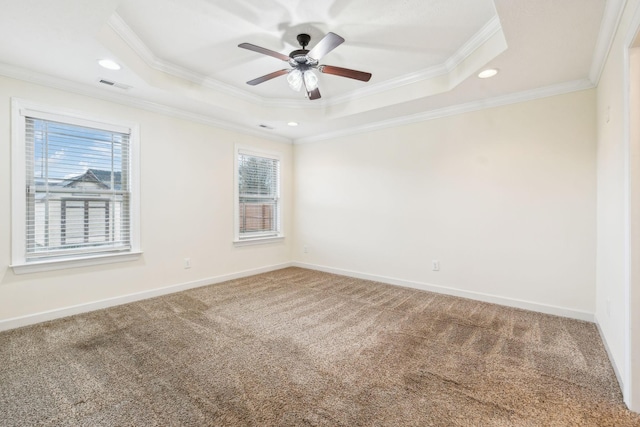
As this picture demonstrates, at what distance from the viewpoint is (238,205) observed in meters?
4.71

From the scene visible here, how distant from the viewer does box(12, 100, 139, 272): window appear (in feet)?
9.26

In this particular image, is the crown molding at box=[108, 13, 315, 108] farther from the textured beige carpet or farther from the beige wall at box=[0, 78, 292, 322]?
the textured beige carpet

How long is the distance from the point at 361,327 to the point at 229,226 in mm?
2710

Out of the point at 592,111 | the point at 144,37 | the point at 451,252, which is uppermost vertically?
the point at 144,37

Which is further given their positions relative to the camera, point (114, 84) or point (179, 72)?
point (179, 72)

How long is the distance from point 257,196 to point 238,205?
0.46 m

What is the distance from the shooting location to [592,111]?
292cm

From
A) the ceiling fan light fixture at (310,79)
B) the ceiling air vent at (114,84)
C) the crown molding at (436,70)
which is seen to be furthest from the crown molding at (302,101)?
the ceiling fan light fixture at (310,79)

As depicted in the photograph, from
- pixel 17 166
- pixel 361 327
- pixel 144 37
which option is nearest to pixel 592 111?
pixel 361 327

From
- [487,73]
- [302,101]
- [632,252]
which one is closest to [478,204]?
[487,73]

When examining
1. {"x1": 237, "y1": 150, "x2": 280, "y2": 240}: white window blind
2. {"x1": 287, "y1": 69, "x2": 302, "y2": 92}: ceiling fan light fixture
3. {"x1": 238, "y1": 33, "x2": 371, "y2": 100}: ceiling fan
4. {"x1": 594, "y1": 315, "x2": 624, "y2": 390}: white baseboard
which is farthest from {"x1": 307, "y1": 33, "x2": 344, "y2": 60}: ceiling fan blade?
{"x1": 594, "y1": 315, "x2": 624, "y2": 390}: white baseboard

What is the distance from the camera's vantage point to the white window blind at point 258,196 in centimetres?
483

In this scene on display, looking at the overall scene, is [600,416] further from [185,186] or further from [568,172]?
[185,186]

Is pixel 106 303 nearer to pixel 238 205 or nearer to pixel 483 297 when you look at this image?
pixel 238 205
